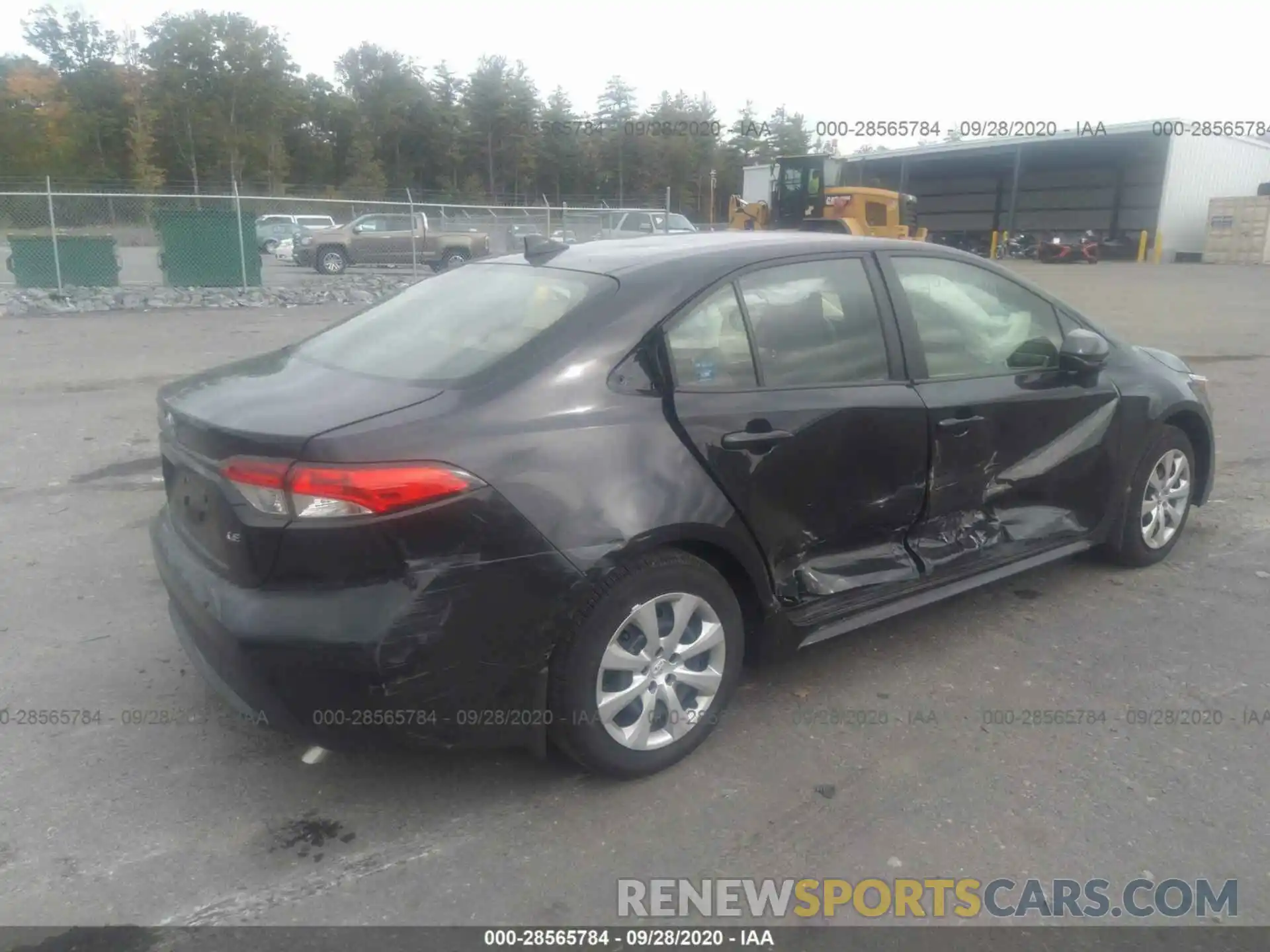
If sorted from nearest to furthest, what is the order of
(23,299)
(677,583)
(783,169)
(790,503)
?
(677,583), (790,503), (23,299), (783,169)

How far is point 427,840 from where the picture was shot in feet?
9.11

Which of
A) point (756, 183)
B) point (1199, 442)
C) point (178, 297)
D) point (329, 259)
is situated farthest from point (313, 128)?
point (1199, 442)

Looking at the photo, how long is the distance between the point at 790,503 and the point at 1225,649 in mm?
2058

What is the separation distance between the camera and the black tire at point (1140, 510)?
15.0 ft

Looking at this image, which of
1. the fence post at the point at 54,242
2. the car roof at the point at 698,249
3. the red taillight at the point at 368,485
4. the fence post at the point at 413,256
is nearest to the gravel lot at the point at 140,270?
the fence post at the point at 54,242

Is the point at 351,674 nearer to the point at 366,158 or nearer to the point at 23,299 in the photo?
the point at 23,299

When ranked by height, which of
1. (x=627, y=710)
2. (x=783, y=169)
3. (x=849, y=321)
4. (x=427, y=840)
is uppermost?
(x=783, y=169)

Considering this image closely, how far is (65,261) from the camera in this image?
17.2 m

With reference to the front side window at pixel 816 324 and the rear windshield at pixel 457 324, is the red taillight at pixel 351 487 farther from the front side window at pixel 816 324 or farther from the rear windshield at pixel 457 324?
the front side window at pixel 816 324

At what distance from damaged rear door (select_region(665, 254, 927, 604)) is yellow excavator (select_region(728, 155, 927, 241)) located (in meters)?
21.7

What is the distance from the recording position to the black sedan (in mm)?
2584

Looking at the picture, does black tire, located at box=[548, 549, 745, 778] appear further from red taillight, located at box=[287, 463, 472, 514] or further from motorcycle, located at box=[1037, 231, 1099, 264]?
motorcycle, located at box=[1037, 231, 1099, 264]

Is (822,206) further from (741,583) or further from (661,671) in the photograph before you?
(661,671)

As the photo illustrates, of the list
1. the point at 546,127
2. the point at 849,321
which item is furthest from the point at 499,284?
the point at 546,127
